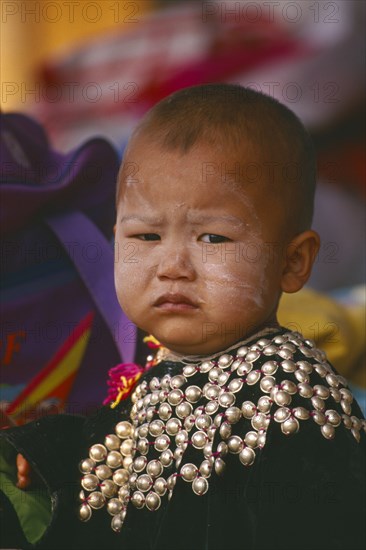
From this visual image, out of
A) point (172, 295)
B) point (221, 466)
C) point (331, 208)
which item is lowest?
point (331, 208)

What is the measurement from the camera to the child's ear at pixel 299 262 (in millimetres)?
929

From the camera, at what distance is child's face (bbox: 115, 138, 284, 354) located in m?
0.87

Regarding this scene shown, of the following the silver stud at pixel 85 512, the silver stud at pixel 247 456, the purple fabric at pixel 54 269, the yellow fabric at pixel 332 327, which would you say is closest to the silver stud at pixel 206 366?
the silver stud at pixel 247 456

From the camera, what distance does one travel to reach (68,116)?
7.91ft

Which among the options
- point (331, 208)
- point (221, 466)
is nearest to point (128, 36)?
point (331, 208)

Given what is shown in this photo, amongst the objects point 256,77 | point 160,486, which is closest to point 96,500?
point 160,486

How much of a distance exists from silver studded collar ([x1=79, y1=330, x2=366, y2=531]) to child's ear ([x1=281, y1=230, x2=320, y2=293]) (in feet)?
0.19

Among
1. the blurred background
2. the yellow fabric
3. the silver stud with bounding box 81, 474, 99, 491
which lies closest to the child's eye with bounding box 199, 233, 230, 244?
the silver stud with bounding box 81, 474, 99, 491

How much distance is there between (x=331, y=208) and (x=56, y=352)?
3.19ft

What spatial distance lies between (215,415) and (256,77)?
143 cm

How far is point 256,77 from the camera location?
2146 millimetres

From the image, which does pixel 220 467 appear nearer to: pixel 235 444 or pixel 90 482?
pixel 235 444

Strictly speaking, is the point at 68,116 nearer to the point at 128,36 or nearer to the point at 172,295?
the point at 128,36

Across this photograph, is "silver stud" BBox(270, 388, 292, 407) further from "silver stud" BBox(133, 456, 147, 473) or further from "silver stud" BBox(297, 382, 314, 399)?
"silver stud" BBox(133, 456, 147, 473)
